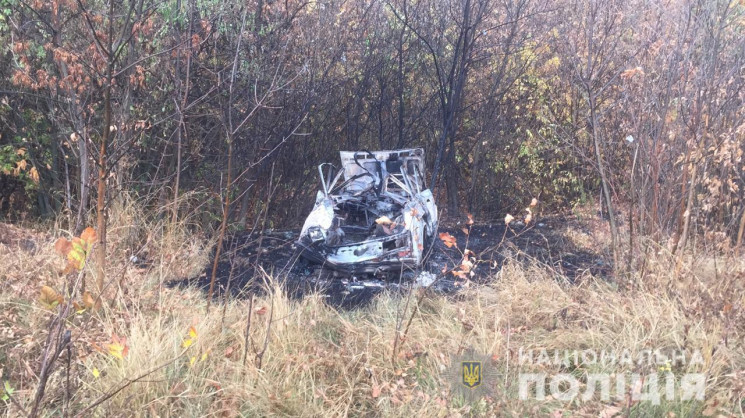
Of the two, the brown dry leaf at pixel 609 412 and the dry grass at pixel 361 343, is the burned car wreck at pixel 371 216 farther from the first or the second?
the brown dry leaf at pixel 609 412

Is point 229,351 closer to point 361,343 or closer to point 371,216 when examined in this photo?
point 361,343

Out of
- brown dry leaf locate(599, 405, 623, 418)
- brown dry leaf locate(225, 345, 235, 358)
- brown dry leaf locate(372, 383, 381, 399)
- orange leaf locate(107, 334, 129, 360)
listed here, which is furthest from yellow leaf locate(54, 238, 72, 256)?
brown dry leaf locate(599, 405, 623, 418)

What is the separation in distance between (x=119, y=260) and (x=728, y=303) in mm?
5524

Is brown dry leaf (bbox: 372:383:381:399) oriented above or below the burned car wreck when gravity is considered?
below

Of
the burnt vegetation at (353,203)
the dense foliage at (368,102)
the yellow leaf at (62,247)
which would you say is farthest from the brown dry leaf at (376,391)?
the dense foliage at (368,102)

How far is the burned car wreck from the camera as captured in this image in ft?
22.3

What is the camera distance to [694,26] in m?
5.30

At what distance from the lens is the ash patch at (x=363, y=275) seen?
5812mm

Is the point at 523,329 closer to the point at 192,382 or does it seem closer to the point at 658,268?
the point at 658,268

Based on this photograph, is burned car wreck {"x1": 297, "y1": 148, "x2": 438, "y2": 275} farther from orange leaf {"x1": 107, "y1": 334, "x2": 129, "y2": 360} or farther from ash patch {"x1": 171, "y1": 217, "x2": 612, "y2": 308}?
orange leaf {"x1": 107, "y1": 334, "x2": 129, "y2": 360}

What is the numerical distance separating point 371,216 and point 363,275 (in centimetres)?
105

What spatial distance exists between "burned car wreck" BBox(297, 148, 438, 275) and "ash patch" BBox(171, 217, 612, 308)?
0.23 m

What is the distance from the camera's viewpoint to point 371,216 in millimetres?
7773

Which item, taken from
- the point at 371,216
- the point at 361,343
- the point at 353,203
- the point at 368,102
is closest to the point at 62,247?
the point at 361,343
